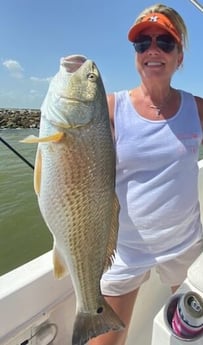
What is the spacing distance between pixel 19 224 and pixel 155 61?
495 cm

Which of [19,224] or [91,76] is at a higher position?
[91,76]

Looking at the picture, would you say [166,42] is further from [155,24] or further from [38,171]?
[38,171]

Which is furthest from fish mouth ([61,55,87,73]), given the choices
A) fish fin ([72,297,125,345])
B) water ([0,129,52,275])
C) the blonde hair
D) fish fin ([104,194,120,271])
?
water ([0,129,52,275])

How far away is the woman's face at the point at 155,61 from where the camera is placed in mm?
1623

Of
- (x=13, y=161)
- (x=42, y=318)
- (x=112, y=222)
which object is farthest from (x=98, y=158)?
(x=13, y=161)

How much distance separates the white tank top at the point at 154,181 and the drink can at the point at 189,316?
338 mm

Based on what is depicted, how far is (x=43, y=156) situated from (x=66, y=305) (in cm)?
97

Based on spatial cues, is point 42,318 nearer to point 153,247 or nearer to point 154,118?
point 153,247

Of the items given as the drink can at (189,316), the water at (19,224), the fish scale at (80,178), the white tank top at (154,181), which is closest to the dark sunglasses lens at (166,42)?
the white tank top at (154,181)

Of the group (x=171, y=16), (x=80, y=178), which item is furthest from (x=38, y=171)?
(x=171, y=16)

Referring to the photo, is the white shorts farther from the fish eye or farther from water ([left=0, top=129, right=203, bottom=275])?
water ([left=0, top=129, right=203, bottom=275])

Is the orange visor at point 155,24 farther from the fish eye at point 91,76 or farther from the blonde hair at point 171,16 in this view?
the fish eye at point 91,76

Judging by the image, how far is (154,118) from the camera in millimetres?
1686

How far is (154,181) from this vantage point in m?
1.63
